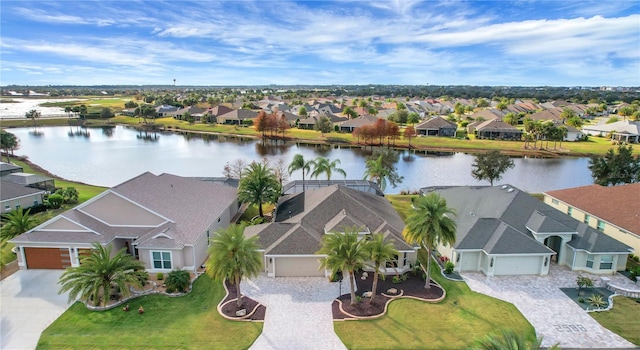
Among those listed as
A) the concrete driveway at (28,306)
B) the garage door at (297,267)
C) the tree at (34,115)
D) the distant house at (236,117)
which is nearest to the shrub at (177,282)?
the concrete driveway at (28,306)

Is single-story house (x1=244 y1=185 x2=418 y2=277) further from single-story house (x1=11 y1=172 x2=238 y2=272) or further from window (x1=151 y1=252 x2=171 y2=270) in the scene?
window (x1=151 y1=252 x2=171 y2=270)

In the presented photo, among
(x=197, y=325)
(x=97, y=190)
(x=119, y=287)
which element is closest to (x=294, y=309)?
(x=197, y=325)

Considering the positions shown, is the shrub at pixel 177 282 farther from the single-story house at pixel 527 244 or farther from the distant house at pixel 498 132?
the distant house at pixel 498 132

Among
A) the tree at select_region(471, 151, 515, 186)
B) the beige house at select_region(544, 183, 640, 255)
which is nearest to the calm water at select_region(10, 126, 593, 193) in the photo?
the tree at select_region(471, 151, 515, 186)

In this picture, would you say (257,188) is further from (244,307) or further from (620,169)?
(620,169)

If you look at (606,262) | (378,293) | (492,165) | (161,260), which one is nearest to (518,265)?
(606,262)
